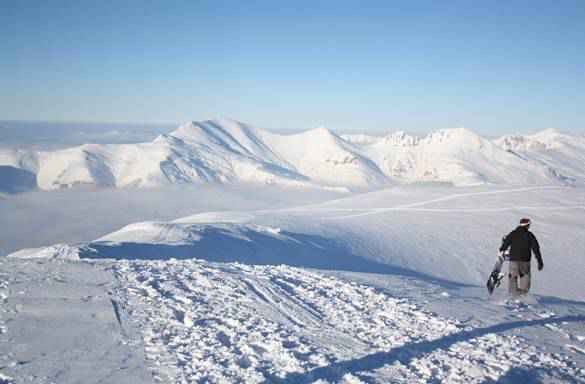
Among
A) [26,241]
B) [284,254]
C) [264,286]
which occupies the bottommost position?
[26,241]

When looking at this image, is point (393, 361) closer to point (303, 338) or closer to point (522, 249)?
point (303, 338)

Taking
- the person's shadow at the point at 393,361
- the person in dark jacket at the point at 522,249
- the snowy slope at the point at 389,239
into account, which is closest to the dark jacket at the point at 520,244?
the person in dark jacket at the point at 522,249

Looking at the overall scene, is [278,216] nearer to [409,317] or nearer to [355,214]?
[355,214]

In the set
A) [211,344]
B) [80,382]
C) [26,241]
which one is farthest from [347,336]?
[26,241]

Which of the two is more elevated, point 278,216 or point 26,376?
point 26,376

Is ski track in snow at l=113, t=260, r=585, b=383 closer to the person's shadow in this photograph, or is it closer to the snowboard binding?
the person's shadow

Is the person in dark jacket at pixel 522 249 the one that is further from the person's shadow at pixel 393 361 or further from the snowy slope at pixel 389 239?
the snowy slope at pixel 389 239

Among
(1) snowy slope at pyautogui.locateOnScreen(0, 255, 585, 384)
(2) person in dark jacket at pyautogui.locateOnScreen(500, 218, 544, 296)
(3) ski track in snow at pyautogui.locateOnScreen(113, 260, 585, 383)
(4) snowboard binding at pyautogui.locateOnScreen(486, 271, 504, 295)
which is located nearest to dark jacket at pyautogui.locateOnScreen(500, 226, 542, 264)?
(2) person in dark jacket at pyautogui.locateOnScreen(500, 218, 544, 296)

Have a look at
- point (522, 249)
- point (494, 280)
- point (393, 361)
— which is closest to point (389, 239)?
point (494, 280)
